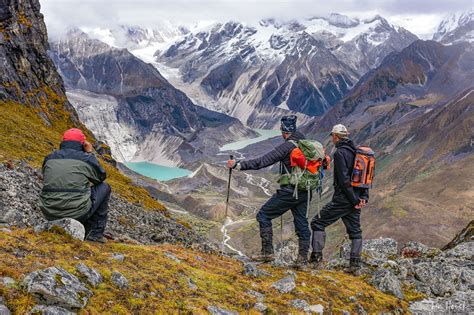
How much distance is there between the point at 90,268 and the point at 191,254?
5.57 meters

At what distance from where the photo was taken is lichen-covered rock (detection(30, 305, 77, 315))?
8.38 metres

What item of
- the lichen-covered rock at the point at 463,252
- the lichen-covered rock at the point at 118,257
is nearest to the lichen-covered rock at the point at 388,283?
the lichen-covered rock at the point at 463,252

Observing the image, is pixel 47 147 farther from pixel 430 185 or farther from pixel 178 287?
pixel 430 185

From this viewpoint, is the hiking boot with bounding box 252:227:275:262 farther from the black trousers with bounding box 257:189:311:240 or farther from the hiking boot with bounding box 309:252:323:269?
the hiking boot with bounding box 309:252:323:269

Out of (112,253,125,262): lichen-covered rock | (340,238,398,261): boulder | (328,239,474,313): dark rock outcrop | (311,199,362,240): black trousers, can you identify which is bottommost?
(340,238,398,261): boulder

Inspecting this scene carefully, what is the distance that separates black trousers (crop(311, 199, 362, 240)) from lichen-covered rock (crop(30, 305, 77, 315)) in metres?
9.33

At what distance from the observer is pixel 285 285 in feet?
42.9

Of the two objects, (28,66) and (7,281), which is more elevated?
(28,66)

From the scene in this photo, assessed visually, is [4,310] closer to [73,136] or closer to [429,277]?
[73,136]

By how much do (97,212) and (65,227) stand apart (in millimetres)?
1486

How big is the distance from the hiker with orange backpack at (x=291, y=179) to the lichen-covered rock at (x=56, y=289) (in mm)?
6704

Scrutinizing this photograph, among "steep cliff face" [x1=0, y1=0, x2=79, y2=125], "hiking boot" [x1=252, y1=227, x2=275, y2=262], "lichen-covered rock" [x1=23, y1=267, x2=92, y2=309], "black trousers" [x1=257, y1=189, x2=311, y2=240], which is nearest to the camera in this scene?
"lichen-covered rock" [x1=23, y1=267, x2=92, y2=309]

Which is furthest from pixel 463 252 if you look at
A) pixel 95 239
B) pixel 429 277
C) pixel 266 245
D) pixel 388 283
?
pixel 95 239

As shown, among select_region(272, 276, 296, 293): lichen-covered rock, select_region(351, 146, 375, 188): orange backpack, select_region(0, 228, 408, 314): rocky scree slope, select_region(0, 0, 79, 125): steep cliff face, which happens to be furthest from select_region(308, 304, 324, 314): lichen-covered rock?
select_region(0, 0, 79, 125): steep cliff face
